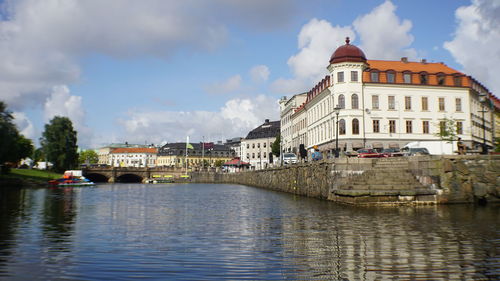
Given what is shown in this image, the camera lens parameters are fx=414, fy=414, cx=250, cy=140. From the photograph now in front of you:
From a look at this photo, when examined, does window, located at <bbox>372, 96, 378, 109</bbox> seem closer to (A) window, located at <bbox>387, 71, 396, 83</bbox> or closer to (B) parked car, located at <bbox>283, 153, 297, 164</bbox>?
(A) window, located at <bbox>387, 71, 396, 83</bbox>

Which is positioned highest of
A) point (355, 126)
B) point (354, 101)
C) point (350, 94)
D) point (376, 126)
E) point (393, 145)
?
point (350, 94)

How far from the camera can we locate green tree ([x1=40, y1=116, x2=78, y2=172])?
3622 inches

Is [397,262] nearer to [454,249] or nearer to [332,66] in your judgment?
[454,249]

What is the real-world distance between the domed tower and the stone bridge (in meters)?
72.7

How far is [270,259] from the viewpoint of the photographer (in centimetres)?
1109

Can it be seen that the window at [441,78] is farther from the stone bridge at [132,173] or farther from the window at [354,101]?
the stone bridge at [132,173]

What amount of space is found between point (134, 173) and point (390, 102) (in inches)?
Answer: 3594

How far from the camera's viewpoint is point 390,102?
196 ft

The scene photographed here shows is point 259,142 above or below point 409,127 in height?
above

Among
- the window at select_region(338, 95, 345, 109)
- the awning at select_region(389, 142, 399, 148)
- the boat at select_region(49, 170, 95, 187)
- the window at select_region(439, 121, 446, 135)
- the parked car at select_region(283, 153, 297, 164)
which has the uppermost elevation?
the window at select_region(338, 95, 345, 109)

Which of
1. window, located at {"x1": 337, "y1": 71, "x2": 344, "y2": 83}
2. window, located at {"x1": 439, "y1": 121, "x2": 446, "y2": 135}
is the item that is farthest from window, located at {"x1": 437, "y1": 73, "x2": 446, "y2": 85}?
window, located at {"x1": 337, "y1": 71, "x2": 344, "y2": 83}

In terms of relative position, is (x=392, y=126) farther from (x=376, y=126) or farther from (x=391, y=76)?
(x=391, y=76)

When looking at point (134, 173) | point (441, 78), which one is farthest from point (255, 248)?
point (134, 173)

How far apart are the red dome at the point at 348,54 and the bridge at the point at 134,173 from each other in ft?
240
